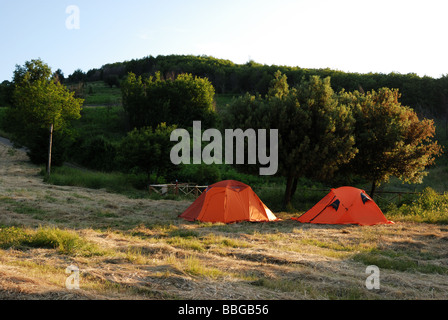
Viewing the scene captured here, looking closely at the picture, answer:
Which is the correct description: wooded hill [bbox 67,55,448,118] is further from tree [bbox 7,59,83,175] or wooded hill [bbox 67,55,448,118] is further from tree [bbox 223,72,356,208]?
tree [bbox 7,59,83,175]

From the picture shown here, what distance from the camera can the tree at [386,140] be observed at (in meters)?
19.8

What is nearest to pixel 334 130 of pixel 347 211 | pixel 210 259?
pixel 347 211

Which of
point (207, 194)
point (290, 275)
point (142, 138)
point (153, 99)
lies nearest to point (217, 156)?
point (142, 138)

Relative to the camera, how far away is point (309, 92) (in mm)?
18938

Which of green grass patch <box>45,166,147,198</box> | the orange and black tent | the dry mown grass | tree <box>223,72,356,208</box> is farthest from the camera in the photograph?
green grass patch <box>45,166,147,198</box>

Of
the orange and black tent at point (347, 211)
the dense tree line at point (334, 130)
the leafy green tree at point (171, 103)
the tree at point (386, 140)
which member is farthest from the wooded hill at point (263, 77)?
the orange and black tent at point (347, 211)

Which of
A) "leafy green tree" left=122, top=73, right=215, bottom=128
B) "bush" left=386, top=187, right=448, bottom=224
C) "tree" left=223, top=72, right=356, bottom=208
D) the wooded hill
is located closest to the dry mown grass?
"bush" left=386, top=187, right=448, bottom=224

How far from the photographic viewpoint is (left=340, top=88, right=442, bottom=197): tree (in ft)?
65.1

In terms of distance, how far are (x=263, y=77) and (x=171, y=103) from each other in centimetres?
2045

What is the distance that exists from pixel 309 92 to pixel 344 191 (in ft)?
18.5

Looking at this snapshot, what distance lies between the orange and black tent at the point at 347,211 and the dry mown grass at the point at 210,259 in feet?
3.18

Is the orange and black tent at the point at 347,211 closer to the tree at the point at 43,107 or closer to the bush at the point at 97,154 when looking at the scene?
the tree at the point at 43,107

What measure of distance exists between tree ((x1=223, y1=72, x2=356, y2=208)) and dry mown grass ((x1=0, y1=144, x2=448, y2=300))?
4.18 m

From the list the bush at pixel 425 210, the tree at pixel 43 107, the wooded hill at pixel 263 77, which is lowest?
the bush at pixel 425 210
